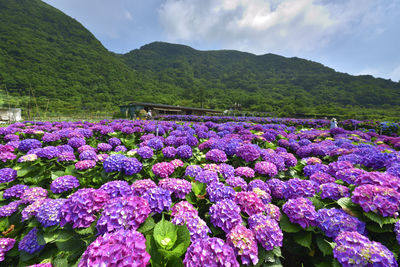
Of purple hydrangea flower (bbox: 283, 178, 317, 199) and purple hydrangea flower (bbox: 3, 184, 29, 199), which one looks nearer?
purple hydrangea flower (bbox: 283, 178, 317, 199)

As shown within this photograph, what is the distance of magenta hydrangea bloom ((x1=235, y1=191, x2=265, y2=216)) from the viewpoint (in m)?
1.70

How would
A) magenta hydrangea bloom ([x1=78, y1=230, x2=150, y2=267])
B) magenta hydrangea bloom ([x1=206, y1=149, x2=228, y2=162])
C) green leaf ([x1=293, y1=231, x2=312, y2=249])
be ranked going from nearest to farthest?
magenta hydrangea bloom ([x1=78, y1=230, x2=150, y2=267]) < green leaf ([x1=293, y1=231, x2=312, y2=249]) < magenta hydrangea bloom ([x1=206, y1=149, x2=228, y2=162])

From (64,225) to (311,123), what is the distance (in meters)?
21.4

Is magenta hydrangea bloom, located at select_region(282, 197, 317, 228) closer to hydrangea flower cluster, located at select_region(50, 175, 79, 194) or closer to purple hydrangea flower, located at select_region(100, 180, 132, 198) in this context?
purple hydrangea flower, located at select_region(100, 180, 132, 198)

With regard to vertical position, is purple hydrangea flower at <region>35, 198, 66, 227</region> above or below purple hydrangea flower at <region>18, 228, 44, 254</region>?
above

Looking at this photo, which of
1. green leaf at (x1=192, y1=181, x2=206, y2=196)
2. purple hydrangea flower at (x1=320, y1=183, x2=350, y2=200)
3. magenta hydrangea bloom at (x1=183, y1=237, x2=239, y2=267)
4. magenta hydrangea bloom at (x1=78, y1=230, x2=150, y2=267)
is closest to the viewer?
magenta hydrangea bloom at (x1=78, y1=230, x2=150, y2=267)

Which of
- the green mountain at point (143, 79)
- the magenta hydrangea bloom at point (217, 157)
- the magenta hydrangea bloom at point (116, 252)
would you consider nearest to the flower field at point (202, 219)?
the magenta hydrangea bloom at point (116, 252)

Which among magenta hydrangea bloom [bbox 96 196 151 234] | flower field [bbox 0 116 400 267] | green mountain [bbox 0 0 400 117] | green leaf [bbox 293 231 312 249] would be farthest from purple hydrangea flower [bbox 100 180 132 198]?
green mountain [bbox 0 0 400 117]

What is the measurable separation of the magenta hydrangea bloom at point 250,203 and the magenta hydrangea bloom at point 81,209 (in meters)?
1.34

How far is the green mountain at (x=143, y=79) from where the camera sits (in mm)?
63219

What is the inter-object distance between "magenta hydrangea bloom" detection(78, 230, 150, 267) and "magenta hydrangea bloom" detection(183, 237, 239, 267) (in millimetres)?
286

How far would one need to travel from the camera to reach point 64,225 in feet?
4.89

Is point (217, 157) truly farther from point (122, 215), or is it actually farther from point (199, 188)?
point (122, 215)

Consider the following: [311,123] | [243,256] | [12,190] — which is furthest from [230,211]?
[311,123]
